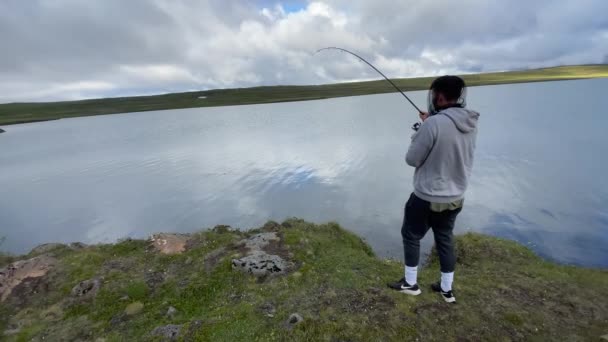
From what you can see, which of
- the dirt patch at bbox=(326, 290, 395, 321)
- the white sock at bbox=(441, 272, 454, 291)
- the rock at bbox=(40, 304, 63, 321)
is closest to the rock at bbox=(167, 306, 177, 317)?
the rock at bbox=(40, 304, 63, 321)

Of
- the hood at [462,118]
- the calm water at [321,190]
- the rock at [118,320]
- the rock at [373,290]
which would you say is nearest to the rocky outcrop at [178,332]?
the rock at [118,320]

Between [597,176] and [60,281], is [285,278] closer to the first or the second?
[60,281]

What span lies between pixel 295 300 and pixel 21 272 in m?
8.46

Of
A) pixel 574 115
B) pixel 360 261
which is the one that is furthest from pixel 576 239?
pixel 574 115

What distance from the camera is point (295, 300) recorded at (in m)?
7.30

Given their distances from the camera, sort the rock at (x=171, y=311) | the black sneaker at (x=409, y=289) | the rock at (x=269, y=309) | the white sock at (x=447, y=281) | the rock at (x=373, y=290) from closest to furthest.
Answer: the white sock at (x=447, y=281) < the rock at (x=269, y=309) < the black sneaker at (x=409, y=289) < the rock at (x=373, y=290) < the rock at (x=171, y=311)

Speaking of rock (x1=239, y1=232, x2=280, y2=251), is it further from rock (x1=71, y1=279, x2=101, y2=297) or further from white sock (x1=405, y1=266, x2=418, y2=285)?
white sock (x1=405, y1=266, x2=418, y2=285)

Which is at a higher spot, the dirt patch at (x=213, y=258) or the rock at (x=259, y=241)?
the rock at (x=259, y=241)

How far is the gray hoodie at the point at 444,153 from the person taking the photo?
542 cm

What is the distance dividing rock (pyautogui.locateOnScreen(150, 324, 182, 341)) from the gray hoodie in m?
5.53

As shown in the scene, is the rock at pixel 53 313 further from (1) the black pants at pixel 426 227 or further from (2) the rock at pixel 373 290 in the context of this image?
(1) the black pants at pixel 426 227

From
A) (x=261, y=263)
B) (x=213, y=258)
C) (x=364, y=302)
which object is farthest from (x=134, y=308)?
(x=364, y=302)

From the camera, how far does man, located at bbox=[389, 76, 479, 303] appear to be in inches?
214

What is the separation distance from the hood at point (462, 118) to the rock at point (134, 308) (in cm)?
813
